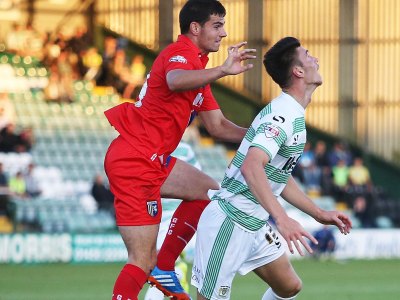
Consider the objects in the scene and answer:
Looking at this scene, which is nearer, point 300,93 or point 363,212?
point 300,93

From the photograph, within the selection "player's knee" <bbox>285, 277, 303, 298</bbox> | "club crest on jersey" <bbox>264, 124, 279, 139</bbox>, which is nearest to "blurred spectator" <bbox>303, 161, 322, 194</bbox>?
"player's knee" <bbox>285, 277, 303, 298</bbox>

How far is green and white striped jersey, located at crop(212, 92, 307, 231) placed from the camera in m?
7.28

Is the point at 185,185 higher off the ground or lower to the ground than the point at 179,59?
lower

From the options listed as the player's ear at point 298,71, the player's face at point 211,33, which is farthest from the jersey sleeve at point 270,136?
the player's face at point 211,33

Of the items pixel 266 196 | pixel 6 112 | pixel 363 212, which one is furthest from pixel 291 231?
pixel 363 212

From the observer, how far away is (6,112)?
22.8m

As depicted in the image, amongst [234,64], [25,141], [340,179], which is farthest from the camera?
[340,179]

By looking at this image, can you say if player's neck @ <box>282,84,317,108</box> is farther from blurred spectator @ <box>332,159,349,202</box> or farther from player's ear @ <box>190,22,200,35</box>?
blurred spectator @ <box>332,159,349,202</box>

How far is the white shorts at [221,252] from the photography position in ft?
24.9

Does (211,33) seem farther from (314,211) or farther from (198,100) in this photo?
(314,211)

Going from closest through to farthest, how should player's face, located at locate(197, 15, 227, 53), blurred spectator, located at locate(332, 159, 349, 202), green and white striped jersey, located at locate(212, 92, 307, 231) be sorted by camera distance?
green and white striped jersey, located at locate(212, 92, 307, 231), player's face, located at locate(197, 15, 227, 53), blurred spectator, located at locate(332, 159, 349, 202)

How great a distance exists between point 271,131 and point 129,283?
61.9 inches

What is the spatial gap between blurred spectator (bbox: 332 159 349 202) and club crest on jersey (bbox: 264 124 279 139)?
17700mm

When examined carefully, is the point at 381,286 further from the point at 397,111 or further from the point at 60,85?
the point at 397,111
